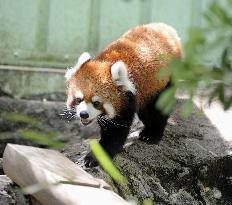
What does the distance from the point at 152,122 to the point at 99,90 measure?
2.08ft

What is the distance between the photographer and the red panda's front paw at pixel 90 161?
3.25m

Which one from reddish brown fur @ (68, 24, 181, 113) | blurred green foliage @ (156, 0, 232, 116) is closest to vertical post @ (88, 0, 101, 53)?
reddish brown fur @ (68, 24, 181, 113)

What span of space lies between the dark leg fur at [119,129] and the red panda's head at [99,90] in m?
0.04

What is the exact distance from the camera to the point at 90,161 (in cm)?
330

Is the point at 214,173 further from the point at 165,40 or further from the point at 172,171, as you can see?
the point at 165,40

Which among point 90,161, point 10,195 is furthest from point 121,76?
point 10,195

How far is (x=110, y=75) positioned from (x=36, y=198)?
1274 mm

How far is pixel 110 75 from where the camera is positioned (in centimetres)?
361

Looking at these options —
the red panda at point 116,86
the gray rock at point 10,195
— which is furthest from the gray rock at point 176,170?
the gray rock at point 10,195

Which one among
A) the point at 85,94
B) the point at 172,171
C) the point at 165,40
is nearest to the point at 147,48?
the point at 165,40

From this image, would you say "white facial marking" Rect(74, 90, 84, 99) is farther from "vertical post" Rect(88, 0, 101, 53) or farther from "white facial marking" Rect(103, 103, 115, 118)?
"vertical post" Rect(88, 0, 101, 53)

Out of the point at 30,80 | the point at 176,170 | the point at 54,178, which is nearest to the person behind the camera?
the point at 54,178

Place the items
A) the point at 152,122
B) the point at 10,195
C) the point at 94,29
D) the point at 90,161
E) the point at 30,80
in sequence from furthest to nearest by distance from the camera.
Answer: the point at 94,29 → the point at 30,80 → the point at 152,122 → the point at 90,161 → the point at 10,195

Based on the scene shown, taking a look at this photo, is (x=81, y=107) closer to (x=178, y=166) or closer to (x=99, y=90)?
(x=99, y=90)
